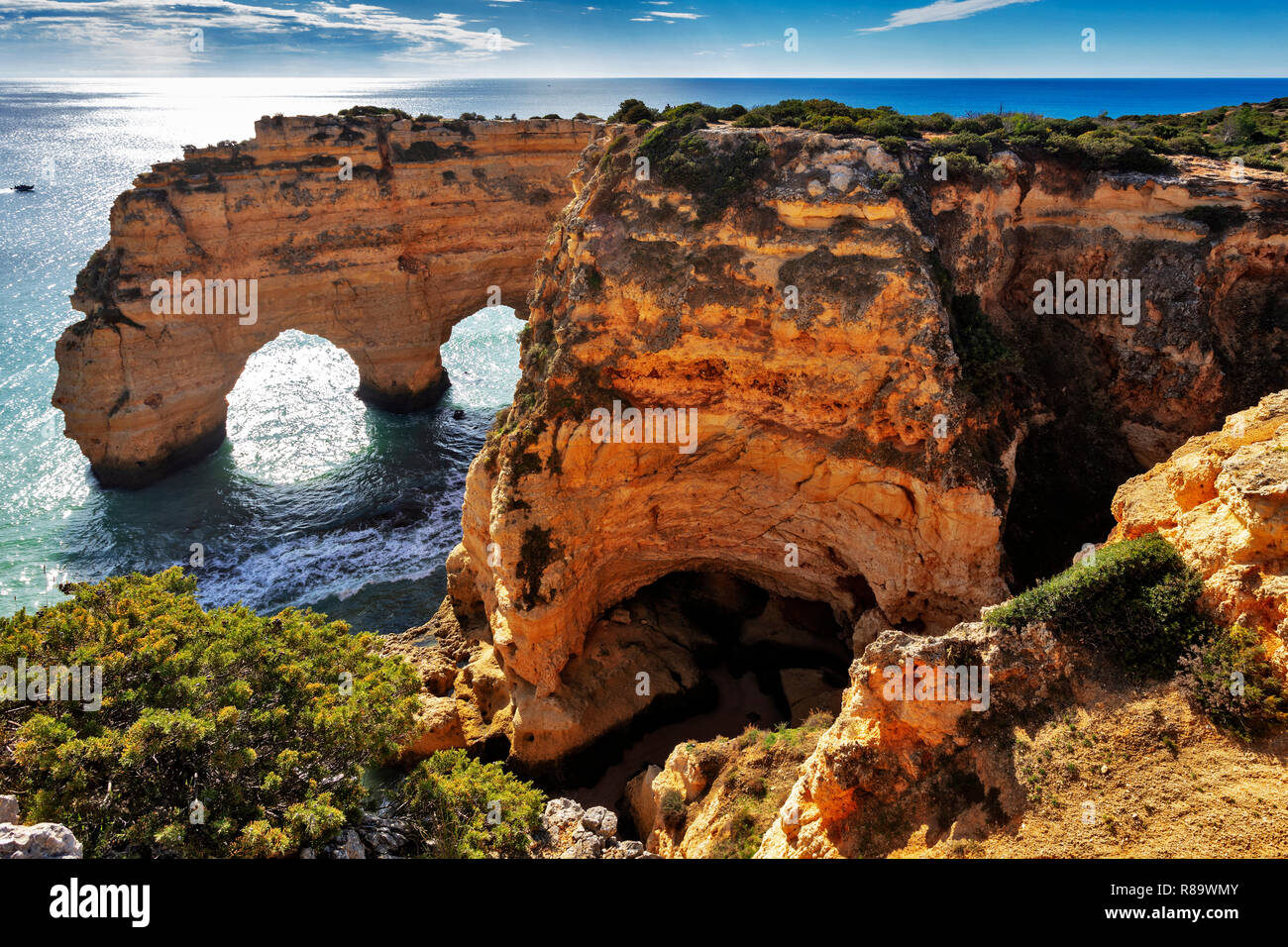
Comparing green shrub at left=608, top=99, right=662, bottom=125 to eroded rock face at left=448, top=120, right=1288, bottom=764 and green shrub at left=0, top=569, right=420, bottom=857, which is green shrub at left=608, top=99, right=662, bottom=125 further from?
green shrub at left=0, top=569, right=420, bottom=857

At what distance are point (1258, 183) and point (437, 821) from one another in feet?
95.6

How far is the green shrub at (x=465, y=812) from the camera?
1294 centimetres

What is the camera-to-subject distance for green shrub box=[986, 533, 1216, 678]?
11773 millimetres

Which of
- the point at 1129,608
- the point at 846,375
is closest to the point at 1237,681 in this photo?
the point at 1129,608

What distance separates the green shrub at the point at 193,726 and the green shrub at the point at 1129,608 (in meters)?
11.5

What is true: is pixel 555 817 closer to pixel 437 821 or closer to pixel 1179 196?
pixel 437 821

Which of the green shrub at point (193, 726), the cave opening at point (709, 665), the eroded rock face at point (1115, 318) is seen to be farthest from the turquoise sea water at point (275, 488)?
the eroded rock face at point (1115, 318)

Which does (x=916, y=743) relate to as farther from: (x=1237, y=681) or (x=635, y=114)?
(x=635, y=114)

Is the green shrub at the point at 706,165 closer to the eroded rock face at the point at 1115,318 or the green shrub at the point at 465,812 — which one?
the eroded rock face at the point at 1115,318

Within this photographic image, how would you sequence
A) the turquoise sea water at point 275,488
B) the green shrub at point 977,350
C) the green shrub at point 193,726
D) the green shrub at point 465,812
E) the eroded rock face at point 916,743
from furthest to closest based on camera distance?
the turquoise sea water at point 275,488 < the green shrub at point 977,350 < the green shrub at point 465,812 < the eroded rock face at point 916,743 < the green shrub at point 193,726

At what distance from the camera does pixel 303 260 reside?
132 feet

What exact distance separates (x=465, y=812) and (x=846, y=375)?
1448cm

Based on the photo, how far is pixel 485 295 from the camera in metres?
45.7
